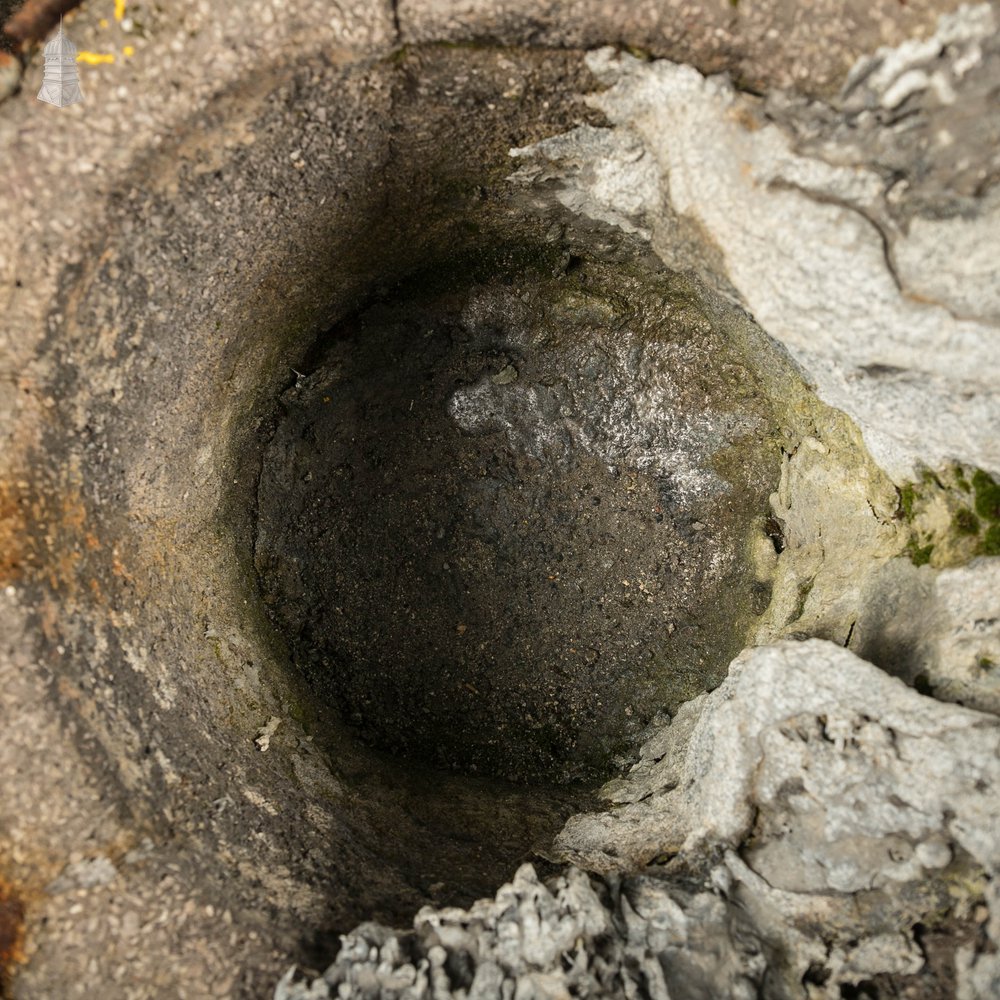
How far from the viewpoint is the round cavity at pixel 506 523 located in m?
2.81

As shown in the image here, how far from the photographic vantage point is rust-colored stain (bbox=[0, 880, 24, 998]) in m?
1.79

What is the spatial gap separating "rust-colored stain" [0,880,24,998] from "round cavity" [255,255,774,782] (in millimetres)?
1085

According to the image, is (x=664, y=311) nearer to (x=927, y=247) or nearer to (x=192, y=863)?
(x=927, y=247)

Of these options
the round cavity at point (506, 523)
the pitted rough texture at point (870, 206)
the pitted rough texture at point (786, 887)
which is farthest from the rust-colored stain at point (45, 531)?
the pitted rough texture at point (870, 206)

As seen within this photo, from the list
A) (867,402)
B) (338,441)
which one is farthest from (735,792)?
(338,441)

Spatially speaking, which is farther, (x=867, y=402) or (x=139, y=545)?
(x=139, y=545)

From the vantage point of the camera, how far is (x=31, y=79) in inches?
67.2

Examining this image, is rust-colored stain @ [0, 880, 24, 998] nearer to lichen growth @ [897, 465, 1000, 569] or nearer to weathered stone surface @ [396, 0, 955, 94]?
weathered stone surface @ [396, 0, 955, 94]

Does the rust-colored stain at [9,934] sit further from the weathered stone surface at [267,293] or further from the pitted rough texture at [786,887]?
the pitted rough texture at [786,887]

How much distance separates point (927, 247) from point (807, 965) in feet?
4.84

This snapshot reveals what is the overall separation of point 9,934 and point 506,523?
67.3 inches

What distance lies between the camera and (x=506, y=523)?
2904 millimetres

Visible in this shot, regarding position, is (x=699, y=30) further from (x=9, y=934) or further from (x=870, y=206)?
(x=9, y=934)

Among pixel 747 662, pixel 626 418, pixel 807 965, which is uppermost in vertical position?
pixel 626 418
